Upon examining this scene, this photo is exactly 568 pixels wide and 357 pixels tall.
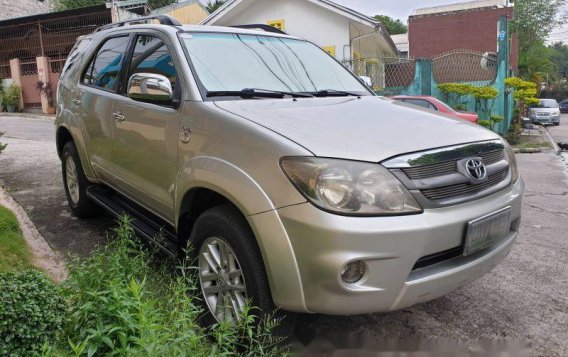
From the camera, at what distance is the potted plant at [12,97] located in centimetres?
2208

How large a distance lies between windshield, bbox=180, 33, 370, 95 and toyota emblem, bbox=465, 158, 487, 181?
1285 mm

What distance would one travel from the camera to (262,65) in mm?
3395

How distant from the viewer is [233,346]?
7.79ft

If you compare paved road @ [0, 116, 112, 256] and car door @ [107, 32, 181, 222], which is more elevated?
car door @ [107, 32, 181, 222]

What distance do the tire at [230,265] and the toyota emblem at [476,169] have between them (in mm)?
1160

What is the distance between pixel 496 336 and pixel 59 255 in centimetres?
325

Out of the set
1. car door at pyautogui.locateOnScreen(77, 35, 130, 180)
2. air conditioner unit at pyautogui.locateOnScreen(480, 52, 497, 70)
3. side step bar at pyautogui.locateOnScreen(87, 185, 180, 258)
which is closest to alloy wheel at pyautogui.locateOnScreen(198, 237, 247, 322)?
side step bar at pyautogui.locateOnScreen(87, 185, 180, 258)

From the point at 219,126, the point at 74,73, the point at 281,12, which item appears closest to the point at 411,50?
the point at 281,12

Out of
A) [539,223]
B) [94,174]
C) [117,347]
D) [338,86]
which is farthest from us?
[539,223]

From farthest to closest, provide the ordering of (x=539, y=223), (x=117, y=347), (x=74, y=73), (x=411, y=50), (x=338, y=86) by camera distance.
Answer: (x=411, y=50) → (x=539, y=223) → (x=74, y=73) → (x=338, y=86) → (x=117, y=347)

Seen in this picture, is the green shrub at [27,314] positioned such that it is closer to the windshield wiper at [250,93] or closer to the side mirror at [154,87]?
the side mirror at [154,87]

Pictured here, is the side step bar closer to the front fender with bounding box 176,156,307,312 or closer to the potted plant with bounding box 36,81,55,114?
the front fender with bounding box 176,156,307,312

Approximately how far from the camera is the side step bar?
3168mm

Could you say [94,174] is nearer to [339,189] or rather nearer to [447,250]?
[339,189]
